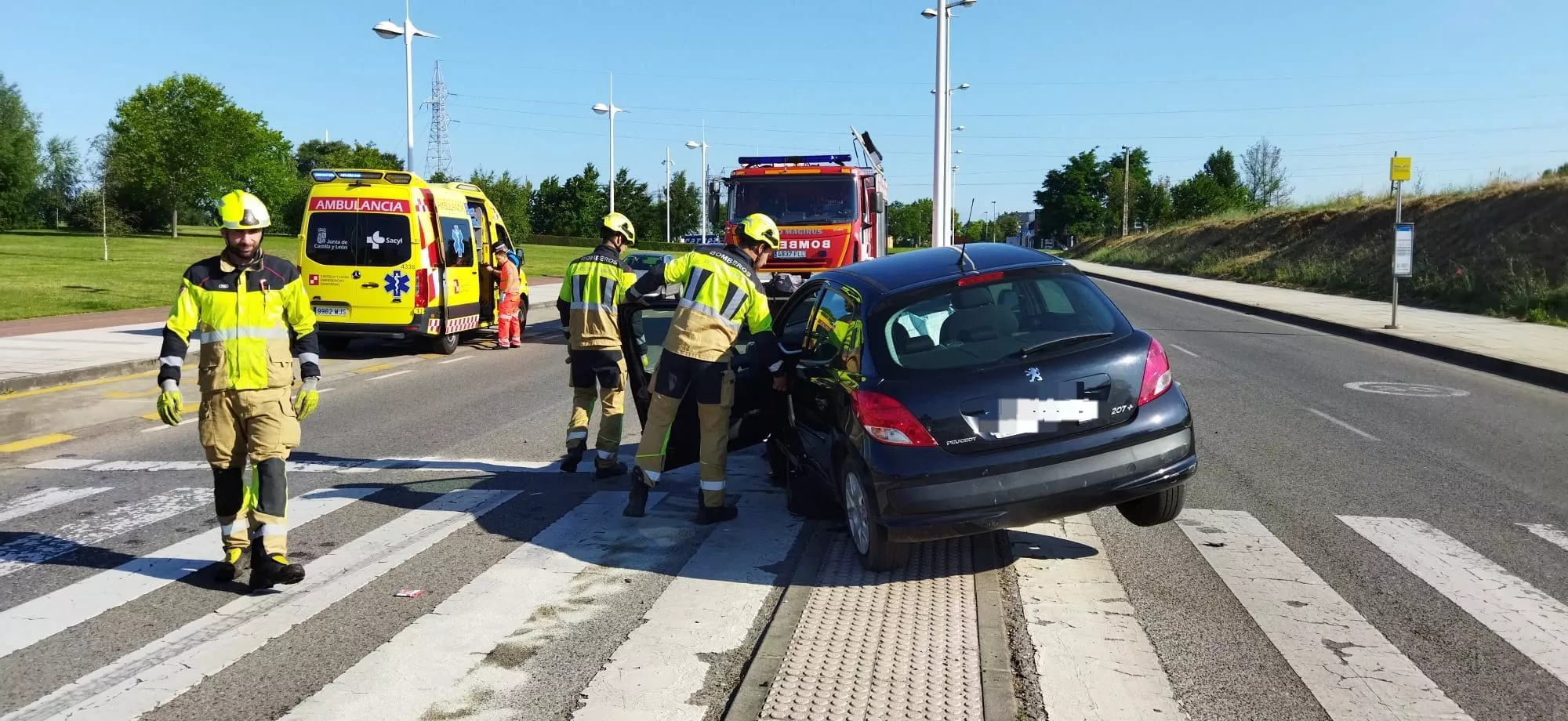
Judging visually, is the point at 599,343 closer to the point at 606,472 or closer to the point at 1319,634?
the point at 606,472

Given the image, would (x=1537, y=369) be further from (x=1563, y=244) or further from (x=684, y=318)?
(x=1563, y=244)

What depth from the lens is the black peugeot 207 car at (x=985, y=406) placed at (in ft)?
17.0

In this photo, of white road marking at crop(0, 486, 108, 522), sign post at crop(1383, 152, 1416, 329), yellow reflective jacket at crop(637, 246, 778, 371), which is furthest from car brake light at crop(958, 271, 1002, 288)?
sign post at crop(1383, 152, 1416, 329)

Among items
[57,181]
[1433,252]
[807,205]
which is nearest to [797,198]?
[807,205]

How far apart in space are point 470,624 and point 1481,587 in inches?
171

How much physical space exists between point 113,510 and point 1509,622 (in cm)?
709

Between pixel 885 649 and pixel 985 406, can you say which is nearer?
pixel 885 649

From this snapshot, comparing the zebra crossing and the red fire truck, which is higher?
the red fire truck

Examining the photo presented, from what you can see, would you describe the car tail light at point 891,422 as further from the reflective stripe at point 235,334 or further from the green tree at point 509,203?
the green tree at point 509,203

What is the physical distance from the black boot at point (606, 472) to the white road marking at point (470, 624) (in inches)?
36.5

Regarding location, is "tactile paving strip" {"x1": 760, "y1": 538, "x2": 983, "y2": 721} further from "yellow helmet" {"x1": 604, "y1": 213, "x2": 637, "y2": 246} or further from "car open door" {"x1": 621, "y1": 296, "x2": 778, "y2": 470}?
"yellow helmet" {"x1": 604, "y1": 213, "x2": 637, "y2": 246}

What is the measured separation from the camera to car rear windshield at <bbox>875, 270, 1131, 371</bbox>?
5.49 meters

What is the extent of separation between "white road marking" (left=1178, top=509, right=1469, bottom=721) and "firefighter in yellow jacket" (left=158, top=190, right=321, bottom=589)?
4189 millimetres

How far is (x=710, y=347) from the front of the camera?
21.0 feet
